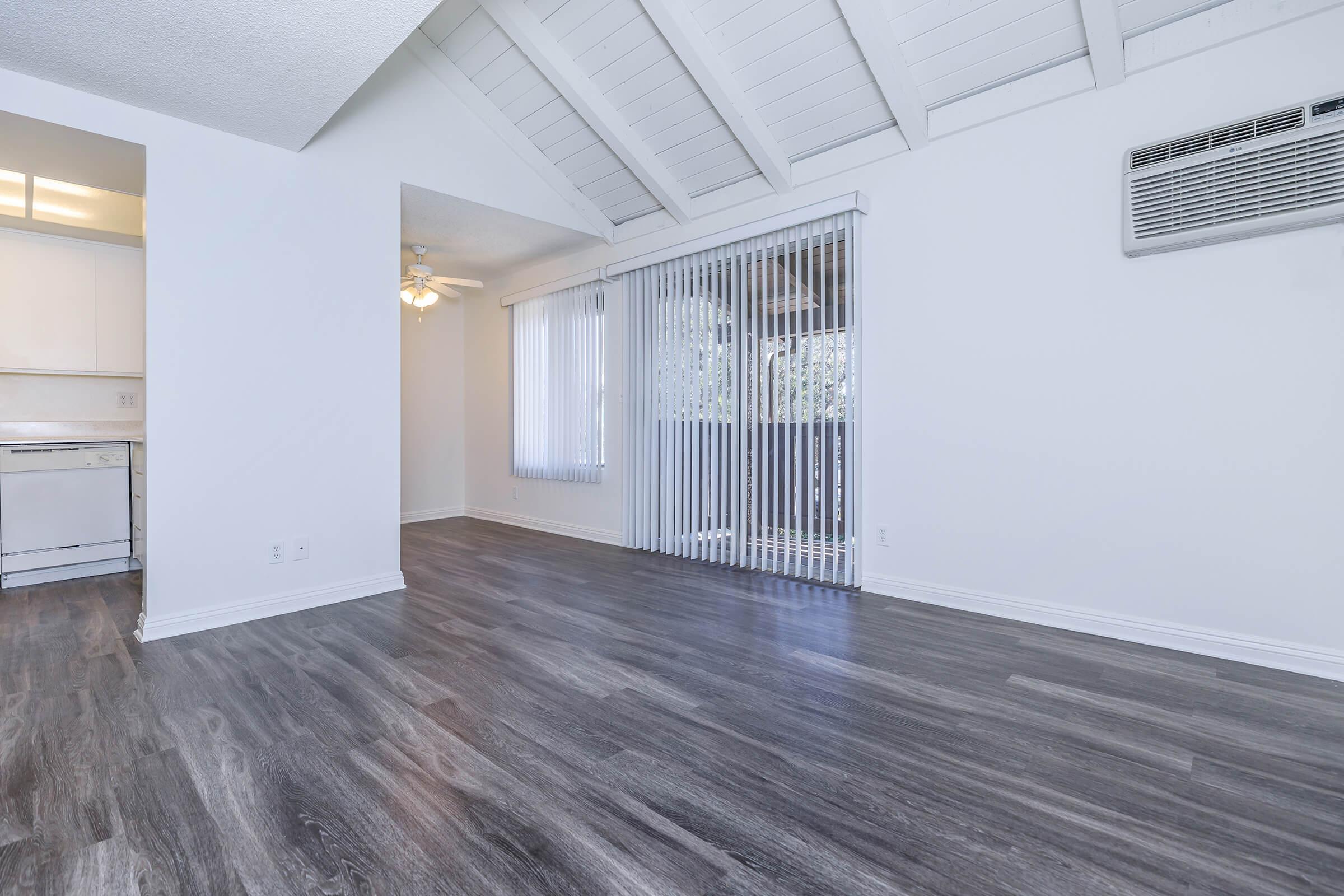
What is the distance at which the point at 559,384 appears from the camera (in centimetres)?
575

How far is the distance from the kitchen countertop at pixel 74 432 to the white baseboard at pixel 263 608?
1.52 m

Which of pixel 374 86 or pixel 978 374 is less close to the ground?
pixel 374 86

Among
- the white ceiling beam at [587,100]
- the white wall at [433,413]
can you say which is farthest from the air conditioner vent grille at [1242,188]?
the white wall at [433,413]

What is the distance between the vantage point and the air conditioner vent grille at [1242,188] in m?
2.41

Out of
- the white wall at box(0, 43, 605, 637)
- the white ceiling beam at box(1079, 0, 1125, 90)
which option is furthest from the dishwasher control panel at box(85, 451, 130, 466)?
the white ceiling beam at box(1079, 0, 1125, 90)

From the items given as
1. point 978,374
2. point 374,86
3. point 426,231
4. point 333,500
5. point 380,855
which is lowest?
point 380,855

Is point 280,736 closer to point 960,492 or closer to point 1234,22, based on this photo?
point 960,492

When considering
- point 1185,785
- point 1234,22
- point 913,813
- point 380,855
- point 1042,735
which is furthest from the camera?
point 1234,22

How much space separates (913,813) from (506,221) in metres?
4.42

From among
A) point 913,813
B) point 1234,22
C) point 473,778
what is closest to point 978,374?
point 1234,22

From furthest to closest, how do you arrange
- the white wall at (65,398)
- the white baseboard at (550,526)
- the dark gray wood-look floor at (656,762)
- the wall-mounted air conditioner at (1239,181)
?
the white baseboard at (550,526) < the white wall at (65,398) < the wall-mounted air conditioner at (1239,181) < the dark gray wood-look floor at (656,762)

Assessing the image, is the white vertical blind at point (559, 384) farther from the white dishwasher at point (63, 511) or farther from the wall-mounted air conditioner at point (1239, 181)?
the wall-mounted air conditioner at point (1239, 181)

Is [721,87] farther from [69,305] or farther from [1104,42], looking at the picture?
[69,305]

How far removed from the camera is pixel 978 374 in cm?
334
